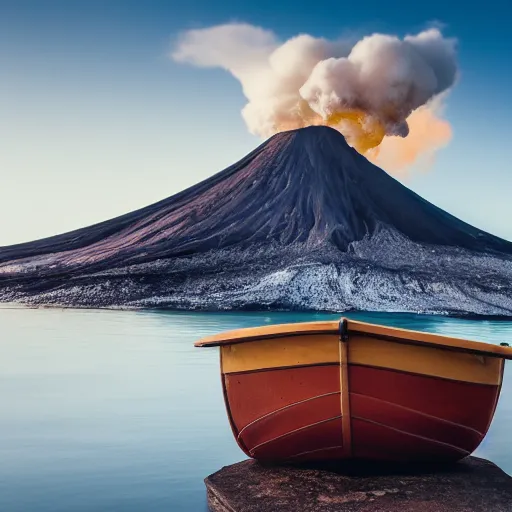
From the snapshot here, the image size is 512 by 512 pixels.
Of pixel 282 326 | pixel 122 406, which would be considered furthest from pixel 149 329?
pixel 282 326

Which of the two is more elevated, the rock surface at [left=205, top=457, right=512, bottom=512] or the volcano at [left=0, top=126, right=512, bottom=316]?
the volcano at [left=0, top=126, right=512, bottom=316]

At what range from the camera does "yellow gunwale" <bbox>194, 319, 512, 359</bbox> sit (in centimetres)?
462

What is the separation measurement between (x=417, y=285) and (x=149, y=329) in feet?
56.4

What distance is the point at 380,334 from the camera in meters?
4.62

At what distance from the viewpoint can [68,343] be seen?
58.6 ft

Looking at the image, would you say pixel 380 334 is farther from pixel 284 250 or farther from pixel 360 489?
pixel 284 250

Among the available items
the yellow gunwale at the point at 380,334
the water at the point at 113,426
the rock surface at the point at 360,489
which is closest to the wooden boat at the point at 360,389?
the yellow gunwale at the point at 380,334

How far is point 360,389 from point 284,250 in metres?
34.1

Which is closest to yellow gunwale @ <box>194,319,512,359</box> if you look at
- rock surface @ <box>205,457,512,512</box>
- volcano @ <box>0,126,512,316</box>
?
rock surface @ <box>205,457,512,512</box>

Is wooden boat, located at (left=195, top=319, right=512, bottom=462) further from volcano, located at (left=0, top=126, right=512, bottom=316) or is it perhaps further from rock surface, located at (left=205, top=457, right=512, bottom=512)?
volcano, located at (left=0, top=126, right=512, bottom=316)

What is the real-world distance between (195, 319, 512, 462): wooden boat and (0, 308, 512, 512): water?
996mm

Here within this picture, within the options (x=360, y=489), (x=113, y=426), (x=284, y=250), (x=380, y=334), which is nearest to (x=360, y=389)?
(x=380, y=334)

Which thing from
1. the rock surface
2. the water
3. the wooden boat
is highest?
the wooden boat

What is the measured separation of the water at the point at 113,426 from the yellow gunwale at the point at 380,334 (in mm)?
1534
